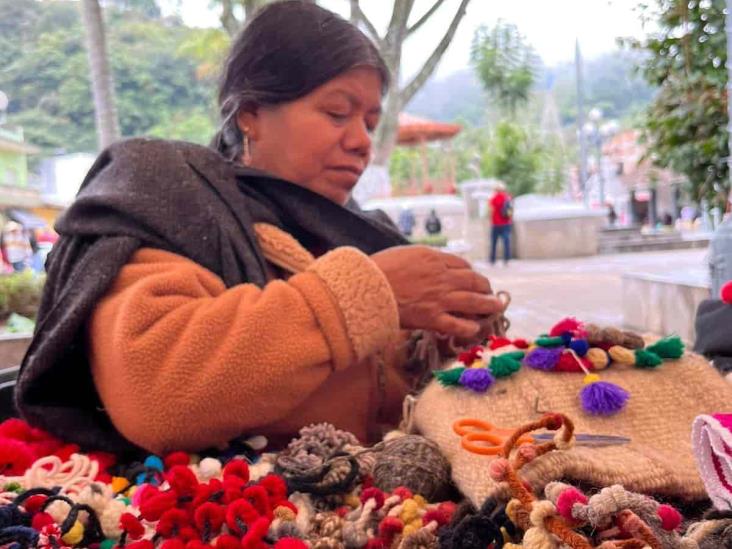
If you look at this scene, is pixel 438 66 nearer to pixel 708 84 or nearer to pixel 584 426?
pixel 708 84

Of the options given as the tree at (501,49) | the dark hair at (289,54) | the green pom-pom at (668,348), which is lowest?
the green pom-pom at (668,348)

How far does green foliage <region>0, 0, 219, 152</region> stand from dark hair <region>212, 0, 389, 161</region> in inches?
22.7

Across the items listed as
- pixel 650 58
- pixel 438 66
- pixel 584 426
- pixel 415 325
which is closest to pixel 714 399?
pixel 584 426

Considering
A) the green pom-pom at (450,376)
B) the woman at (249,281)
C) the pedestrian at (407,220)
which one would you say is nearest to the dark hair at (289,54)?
the woman at (249,281)

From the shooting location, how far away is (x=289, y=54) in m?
1.37

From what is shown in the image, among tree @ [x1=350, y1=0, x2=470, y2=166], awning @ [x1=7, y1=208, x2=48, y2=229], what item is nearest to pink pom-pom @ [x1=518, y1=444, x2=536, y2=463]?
tree @ [x1=350, y1=0, x2=470, y2=166]

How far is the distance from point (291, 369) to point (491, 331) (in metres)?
0.57

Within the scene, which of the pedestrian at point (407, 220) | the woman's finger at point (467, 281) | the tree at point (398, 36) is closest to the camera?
the woman's finger at point (467, 281)

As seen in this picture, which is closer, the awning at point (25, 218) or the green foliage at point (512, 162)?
the awning at point (25, 218)

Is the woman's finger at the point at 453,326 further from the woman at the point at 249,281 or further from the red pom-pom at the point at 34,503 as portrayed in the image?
the red pom-pom at the point at 34,503

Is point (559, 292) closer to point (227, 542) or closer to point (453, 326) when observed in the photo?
point (453, 326)

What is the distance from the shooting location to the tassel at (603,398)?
951mm

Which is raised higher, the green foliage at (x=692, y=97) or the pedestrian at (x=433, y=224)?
the green foliage at (x=692, y=97)

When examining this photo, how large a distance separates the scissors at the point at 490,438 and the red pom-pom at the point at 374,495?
4.7 inches
